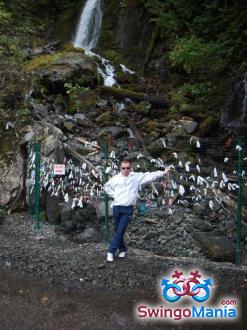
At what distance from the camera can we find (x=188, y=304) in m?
5.56

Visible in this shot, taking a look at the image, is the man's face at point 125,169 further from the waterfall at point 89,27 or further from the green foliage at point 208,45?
the waterfall at point 89,27

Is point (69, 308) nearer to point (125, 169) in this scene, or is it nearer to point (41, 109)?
point (125, 169)

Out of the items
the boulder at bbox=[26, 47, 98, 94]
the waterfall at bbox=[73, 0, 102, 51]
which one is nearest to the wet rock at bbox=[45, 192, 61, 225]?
the boulder at bbox=[26, 47, 98, 94]

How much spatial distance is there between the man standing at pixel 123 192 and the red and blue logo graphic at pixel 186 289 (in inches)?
49.5

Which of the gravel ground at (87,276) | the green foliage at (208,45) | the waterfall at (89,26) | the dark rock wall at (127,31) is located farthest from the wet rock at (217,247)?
the waterfall at (89,26)

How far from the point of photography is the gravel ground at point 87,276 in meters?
5.46

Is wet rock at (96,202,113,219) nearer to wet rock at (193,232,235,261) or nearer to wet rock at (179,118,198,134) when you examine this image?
wet rock at (193,232,235,261)

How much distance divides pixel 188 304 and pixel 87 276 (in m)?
1.73

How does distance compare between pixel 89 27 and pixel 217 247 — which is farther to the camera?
pixel 89 27

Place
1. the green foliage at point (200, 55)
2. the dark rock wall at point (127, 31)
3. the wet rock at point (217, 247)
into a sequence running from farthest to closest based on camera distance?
the dark rock wall at point (127, 31) → the green foliage at point (200, 55) → the wet rock at point (217, 247)

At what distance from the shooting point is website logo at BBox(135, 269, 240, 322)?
534 centimetres

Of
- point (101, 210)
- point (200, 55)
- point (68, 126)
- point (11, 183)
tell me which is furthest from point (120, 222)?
point (200, 55)

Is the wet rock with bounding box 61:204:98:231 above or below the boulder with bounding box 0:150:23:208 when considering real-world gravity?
below

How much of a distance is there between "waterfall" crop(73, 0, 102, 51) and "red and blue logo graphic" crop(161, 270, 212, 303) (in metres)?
19.6
